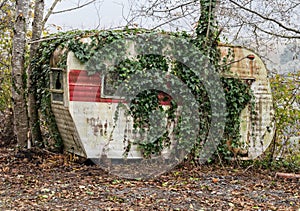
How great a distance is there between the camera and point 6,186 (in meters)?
6.92

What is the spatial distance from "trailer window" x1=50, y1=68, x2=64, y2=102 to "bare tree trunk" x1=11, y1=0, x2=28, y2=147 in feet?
3.71

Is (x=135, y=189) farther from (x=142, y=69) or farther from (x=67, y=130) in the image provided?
(x=142, y=69)

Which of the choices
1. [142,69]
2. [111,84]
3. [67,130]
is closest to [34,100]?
[67,130]

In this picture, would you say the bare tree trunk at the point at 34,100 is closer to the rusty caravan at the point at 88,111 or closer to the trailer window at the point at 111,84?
the rusty caravan at the point at 88,111

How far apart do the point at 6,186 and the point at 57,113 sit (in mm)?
2055

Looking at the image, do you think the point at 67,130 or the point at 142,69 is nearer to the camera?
the point at 142,69

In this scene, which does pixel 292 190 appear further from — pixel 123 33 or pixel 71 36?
pixel 71 36

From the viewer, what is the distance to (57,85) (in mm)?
8570

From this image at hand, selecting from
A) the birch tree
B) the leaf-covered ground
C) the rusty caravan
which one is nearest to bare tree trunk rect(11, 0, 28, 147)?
the birch tree

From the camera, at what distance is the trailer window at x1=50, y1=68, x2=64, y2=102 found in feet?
26.9

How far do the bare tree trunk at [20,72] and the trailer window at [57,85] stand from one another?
1.13 m

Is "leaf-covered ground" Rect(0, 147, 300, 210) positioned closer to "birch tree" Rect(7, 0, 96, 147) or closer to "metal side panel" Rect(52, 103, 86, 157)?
"metal side panel" Rect(52, 103, 86, 157)

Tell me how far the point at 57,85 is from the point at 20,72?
1.27 metres

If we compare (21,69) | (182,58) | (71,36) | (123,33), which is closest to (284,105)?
(182,58)
